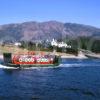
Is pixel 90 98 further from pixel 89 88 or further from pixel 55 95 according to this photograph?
pixel 89 88

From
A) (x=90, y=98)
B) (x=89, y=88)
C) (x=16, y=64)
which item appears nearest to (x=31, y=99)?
(x=90, y=98)

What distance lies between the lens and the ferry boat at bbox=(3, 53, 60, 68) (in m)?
143

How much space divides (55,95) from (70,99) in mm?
5116

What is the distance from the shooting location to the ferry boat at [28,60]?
143 metres

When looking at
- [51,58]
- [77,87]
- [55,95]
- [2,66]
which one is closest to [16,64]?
[2,66]

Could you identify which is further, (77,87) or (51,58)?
(51,58)

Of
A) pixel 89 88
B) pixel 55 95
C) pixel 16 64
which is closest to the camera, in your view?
pixel 55 95

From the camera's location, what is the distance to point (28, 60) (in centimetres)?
14538

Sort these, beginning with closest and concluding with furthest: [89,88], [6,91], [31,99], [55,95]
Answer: [31,99] < [55,95] < [6,91] < [89,88]

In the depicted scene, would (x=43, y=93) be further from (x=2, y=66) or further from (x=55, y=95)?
(x=2, y=66)

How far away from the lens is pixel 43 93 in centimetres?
7281

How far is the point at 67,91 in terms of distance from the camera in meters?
76.0

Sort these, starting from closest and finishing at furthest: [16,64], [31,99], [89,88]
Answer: [31,99]
[89,88]
[16,64]

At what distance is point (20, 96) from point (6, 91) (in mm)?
7106
